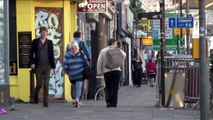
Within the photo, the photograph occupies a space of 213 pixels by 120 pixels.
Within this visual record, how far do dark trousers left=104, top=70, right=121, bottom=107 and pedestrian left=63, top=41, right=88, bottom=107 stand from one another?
716mm

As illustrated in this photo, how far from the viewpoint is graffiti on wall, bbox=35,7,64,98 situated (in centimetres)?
1720

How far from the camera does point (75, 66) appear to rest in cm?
1473

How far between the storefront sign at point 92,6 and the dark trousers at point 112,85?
5.55 metres

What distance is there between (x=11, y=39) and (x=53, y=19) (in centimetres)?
134

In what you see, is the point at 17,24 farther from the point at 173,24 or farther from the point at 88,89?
the point at 173,24

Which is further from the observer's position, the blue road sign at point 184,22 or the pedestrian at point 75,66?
the blue road sign at point 184,22

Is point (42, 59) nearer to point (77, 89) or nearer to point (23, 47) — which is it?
point (77, 89)

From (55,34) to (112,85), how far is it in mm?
3178

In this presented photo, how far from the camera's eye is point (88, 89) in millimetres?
21125

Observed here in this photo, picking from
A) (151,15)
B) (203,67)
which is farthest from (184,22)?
(203,67)

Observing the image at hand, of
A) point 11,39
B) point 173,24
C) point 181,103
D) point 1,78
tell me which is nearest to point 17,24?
point 11,39

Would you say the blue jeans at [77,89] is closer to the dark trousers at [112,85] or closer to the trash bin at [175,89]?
the dark trousers at [112,85]

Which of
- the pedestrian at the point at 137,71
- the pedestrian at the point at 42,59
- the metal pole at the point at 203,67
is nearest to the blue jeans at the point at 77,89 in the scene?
the pedestrian at the point at 42,59

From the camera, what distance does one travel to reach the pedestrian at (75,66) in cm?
1462
